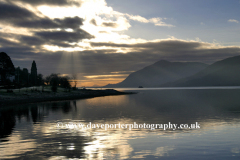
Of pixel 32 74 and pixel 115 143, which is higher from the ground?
pixel 32 74

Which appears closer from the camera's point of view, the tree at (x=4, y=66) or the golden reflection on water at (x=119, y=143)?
the golden reflection on water at (x=119, y=143)

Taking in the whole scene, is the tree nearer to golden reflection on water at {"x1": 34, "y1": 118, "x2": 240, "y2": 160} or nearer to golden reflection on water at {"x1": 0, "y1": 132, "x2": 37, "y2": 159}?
golden reflection on water at {"x1": 0, "y1": 132, "x2": 37, "y2": 159}

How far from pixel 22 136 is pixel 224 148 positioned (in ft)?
69.6

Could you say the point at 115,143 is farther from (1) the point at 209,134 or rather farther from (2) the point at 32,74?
(2) the point at 32,74

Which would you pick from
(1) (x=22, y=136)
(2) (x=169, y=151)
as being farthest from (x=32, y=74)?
(2) (x=169, y=151)

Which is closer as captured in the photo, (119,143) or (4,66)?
(119,143)

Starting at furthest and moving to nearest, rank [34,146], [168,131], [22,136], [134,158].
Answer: [168,131] → [22,136] → [34,146] → [134,158]

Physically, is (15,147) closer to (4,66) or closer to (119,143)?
(119,143)

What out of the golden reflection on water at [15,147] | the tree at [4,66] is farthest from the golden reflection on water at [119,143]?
the tree at [4,66]

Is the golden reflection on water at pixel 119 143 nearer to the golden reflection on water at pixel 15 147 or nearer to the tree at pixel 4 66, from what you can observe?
the golden reflection on water at pixel 15 147

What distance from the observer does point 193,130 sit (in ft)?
86.2

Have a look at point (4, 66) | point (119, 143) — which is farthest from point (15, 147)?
point (4, 66)

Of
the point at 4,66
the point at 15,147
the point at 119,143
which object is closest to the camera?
the point at 15,147

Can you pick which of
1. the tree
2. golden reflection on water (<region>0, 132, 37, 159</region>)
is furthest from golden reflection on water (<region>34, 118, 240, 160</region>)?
the tree
